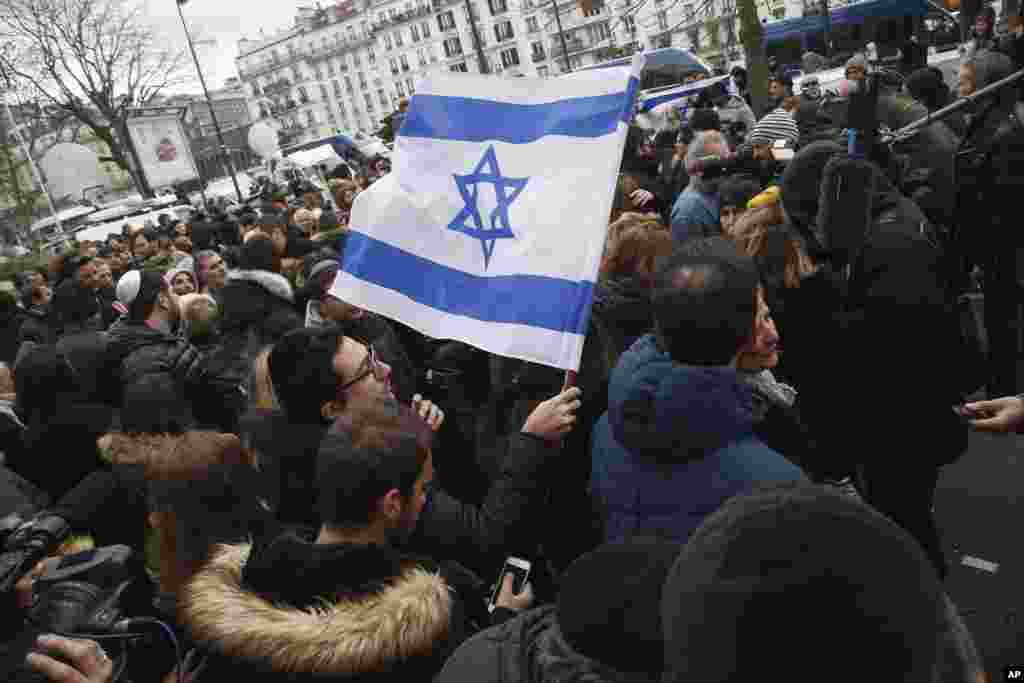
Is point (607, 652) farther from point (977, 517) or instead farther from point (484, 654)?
point (977, 517)

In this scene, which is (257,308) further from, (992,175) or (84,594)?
(992,175)

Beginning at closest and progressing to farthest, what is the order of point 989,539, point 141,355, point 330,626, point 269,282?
point 330,626
point 989,539
point 141,355
point 269,282

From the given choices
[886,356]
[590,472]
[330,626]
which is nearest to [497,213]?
[590,472]

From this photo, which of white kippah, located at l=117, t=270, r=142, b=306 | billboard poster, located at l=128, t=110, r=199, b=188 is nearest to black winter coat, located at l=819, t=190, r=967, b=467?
white kippah, located at l=117, t=270, r=142, b=306

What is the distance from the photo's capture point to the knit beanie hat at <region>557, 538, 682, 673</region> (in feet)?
3.64

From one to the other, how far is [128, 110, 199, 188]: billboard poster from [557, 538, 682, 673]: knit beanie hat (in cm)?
4305

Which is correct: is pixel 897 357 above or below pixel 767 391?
below

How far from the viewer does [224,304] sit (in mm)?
4363

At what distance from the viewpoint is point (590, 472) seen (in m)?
2.65

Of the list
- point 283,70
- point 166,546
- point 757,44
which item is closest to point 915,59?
point 757,44

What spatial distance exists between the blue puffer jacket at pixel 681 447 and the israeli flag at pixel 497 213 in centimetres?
40

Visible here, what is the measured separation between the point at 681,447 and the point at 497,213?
1.19 meters

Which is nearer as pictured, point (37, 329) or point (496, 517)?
point (496, 517)

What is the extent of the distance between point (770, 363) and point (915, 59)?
9.96 m
